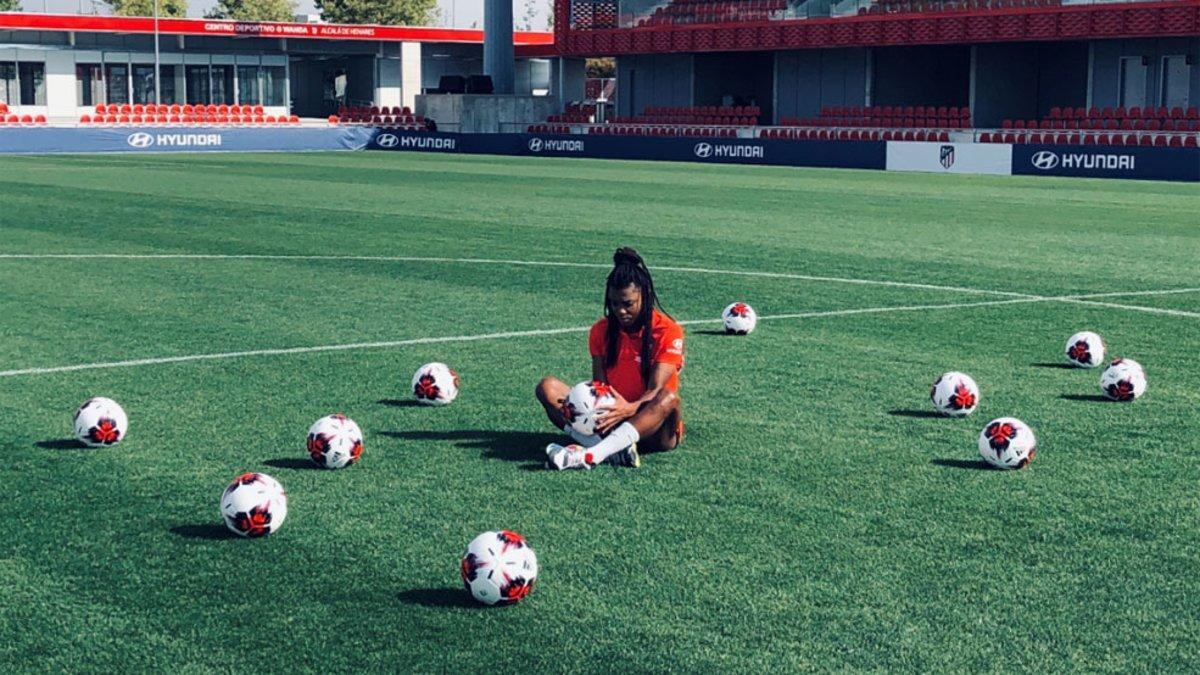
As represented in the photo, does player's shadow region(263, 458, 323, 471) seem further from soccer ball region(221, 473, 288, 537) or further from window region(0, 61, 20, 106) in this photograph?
window region(0, 61, 20, 106)

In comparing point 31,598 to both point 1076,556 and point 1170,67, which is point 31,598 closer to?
point 1076,556

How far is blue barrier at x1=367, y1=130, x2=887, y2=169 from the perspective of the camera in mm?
42938

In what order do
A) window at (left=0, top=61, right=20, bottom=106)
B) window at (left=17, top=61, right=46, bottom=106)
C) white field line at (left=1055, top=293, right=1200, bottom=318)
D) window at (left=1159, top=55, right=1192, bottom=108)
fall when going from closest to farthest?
1. white field line at (left=1055, top=293, right=1200, bottom=318)
2. window at (left=1159, top=55, right=1192, bottom=108)
3. window at (left=0, top=61, right=20, bottom=106)
4. window at (left=17, top=61, right=46, bottom=106)

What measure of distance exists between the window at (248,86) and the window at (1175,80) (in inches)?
2123

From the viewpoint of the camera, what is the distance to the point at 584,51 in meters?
67.2

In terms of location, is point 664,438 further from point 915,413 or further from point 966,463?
point 915,413

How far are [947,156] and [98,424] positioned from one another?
3462cm

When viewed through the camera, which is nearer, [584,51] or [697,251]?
[697,251]

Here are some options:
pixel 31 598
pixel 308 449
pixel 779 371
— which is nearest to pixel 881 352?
pixel 779 371

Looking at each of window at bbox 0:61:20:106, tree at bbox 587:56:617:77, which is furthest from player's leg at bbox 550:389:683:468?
tree at bbox 587:56:617:77

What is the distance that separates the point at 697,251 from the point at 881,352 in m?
7.84

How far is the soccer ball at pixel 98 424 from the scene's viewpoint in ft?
26.2

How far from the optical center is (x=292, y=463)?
307 inches

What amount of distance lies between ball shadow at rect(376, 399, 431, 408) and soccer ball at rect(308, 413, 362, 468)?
1.57m
